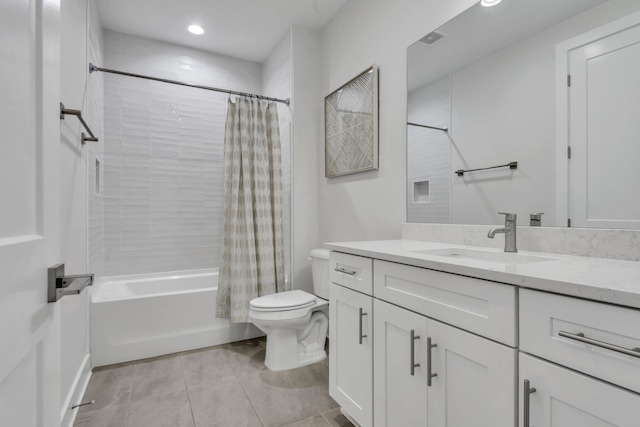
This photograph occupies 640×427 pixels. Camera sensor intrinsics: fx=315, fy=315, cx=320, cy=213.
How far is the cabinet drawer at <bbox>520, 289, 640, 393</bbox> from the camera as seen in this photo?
599mm

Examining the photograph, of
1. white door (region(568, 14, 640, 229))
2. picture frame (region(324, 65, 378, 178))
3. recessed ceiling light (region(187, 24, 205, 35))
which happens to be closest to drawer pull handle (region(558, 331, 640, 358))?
white door (region(568, 14, 640, 229))

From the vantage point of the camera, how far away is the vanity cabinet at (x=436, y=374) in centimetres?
82

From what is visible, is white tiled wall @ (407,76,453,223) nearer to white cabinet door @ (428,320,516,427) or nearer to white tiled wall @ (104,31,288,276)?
white cabinet door @ (428,320,516,427)

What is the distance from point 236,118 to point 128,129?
1132 mm

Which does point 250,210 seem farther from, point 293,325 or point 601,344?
point 601,344

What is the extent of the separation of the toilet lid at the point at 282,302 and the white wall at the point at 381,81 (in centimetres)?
56

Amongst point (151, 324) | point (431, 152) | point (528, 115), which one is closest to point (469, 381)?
point (528, 115)

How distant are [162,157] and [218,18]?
1338 millimetres

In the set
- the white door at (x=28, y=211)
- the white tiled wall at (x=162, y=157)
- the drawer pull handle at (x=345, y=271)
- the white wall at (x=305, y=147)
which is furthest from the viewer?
the white tiled wall at (x=162, y=157)

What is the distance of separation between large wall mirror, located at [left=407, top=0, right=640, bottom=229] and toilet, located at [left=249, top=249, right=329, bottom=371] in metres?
0.93

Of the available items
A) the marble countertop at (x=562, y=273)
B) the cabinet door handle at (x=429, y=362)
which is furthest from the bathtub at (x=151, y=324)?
the cabinet door handle at (x=429, y=362)

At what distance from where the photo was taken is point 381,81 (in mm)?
2062

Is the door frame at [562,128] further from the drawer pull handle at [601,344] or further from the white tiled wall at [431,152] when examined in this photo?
the drawer pull handle at [601,344]

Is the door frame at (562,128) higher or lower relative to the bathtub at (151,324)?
higher
